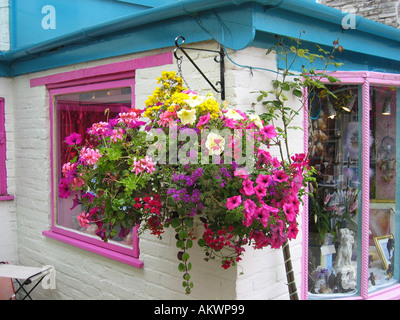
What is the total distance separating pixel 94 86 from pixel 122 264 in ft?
5.43

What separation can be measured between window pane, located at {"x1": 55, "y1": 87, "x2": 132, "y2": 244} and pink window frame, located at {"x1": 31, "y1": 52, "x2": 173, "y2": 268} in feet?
0.21

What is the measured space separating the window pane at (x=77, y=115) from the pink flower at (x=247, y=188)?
1.91 m

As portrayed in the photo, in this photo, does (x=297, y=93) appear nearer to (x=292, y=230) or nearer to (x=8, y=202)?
(x=292, y=230)

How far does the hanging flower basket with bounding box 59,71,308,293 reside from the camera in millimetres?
2492

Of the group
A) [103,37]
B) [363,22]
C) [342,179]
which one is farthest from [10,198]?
[363,22]

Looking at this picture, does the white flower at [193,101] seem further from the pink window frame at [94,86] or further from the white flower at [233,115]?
the pink window frame at [94,86]

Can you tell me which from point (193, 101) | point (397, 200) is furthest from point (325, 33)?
point (397, 200)

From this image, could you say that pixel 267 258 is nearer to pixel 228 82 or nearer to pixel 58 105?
pixel 228 82

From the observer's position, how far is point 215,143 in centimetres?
244

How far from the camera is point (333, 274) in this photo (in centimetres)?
388

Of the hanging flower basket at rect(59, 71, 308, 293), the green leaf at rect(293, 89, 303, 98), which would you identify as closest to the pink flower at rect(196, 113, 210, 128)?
the hanging flower basket at rect(59, 71, 308, 293)

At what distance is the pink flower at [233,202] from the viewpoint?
7.82ft

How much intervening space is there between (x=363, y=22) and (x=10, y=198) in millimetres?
4317

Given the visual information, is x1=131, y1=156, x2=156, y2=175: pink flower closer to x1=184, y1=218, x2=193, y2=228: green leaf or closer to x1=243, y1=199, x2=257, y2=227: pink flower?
x1=184, y1=218, x2=193, y2=228: green leaf
